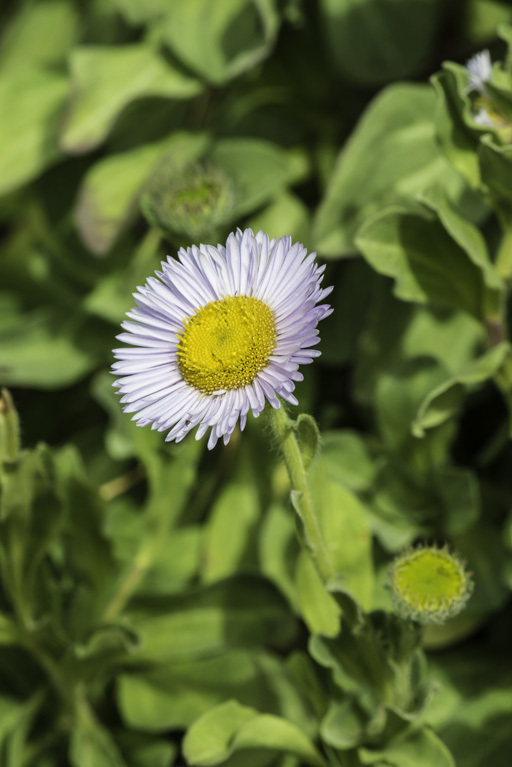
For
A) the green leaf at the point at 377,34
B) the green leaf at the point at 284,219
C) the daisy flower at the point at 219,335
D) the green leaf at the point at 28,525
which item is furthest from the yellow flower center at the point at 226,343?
the green leaf at the point at 377,34

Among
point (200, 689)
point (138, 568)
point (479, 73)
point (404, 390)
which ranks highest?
point (479, 73)

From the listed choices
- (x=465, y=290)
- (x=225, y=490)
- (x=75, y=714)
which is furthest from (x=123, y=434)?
(x=465, y=290)

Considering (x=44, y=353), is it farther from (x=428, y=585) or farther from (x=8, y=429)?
(x=428, y=585)

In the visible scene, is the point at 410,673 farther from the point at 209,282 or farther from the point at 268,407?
the point at 209,282

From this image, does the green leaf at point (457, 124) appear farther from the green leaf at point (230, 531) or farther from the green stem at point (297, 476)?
the green leaf at point (230, 531)

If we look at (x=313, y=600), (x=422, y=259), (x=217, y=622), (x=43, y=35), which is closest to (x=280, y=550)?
(x=217, y=622)

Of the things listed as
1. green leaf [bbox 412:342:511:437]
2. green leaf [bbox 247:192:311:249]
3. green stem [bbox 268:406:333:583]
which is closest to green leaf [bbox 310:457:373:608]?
green leaf [bbox 412:342:511:437]
